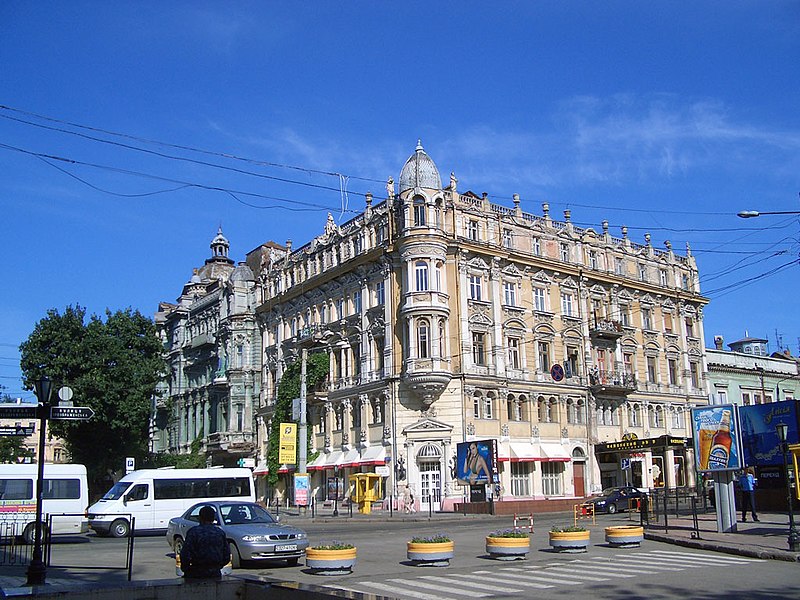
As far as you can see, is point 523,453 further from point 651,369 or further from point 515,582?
point 515,582

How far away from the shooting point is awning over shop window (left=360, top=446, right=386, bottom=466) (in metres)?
50.1

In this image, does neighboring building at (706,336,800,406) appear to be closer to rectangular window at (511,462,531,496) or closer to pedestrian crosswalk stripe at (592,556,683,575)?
rectangular window at (511,462,531,496)

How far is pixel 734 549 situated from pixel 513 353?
108ft

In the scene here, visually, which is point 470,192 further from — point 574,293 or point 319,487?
point 319,487

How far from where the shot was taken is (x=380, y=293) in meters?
53.4

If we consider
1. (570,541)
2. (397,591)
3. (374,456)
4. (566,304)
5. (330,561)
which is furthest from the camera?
(566,304)

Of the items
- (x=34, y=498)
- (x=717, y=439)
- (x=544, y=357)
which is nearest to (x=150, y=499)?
(x=34, y=498)

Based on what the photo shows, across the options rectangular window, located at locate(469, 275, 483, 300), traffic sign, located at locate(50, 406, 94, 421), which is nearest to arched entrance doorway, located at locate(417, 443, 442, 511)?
rectangular window, located at locate(469, 275, 483, 300)

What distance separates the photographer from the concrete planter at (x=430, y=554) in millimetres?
18828

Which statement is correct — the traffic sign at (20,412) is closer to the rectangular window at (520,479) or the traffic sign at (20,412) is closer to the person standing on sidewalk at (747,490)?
the person standing on sidewalk at (747,490)

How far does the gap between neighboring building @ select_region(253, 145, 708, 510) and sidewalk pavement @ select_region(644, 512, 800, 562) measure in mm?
18755

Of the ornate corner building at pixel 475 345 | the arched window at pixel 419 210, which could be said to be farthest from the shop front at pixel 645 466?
the arched window at pixel 419 210

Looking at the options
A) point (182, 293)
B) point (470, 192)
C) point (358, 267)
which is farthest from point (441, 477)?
point (182, 293)

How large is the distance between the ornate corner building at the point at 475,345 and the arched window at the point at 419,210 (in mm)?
74
